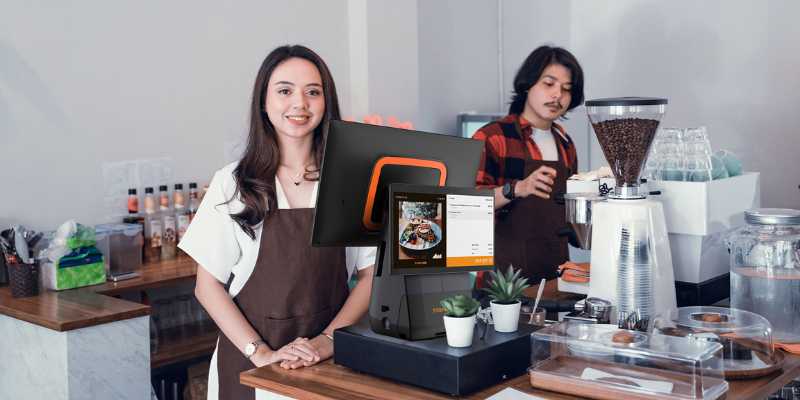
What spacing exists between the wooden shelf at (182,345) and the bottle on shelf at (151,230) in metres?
0.36

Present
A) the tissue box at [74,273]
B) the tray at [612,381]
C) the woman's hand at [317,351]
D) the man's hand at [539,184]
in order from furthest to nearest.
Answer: the tissue box at [74,273]
the man's hand at [539,184]
the woman's hand at [317,351]
the tray at [612,381]

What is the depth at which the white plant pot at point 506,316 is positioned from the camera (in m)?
1.97

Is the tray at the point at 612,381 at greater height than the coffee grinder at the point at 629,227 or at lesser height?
lesser

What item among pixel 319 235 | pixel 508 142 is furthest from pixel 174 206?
pixel 319 235

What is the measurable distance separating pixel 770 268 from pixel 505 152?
161 cm

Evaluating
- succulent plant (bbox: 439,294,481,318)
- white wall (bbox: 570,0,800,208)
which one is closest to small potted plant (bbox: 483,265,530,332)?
succulent plant (bbox: 439,294,481,318)

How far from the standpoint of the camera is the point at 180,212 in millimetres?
4176

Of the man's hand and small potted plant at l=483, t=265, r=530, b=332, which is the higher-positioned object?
the man's hand

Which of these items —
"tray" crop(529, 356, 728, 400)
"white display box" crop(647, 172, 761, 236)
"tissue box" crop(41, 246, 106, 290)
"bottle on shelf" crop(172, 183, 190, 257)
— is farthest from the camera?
"bottle on shelf" crop(172, 183, 190, 257)

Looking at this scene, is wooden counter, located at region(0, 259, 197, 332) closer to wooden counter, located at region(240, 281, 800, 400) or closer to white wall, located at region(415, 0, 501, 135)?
wooden counter, located at region(240, 281, 800, 400)

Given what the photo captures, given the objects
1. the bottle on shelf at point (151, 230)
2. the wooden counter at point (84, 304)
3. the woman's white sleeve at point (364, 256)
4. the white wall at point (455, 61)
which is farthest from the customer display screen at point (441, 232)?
the white wall at point (455, 61)

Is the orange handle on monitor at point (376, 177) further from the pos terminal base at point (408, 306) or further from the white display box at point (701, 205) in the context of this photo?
the white display box at point (701, 205)

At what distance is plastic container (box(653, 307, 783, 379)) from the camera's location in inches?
76.1

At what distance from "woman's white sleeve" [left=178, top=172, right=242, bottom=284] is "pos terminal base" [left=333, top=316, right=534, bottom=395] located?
22.3 inches
